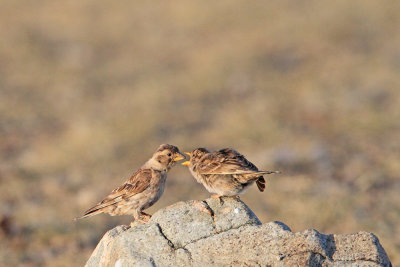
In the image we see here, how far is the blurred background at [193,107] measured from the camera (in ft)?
48.4

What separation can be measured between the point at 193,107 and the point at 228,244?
15.6m

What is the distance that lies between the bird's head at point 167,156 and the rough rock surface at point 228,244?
1.79 metres

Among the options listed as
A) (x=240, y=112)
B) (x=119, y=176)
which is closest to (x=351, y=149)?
(x=240, y=112)

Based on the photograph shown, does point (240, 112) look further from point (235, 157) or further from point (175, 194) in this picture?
point (235, 157)

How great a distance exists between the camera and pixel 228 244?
7.14m

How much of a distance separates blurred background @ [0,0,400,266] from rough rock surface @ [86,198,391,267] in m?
4.76

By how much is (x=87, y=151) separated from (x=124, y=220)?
4.71 m

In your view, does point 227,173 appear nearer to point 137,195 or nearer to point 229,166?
point 229,166

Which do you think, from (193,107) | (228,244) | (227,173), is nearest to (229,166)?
(227,173)

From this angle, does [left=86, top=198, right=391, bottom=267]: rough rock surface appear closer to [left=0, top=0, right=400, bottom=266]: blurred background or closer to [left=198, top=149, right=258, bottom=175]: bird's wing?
[left=198, top=149, right=258, bottom=175]: bird's wing

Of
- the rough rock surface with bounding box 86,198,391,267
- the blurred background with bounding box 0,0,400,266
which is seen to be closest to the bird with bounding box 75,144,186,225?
the rough rock surface with bounding box 86,198,391,267

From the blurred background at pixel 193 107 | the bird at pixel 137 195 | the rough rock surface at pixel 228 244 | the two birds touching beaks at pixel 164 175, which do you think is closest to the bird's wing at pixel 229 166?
the two birds touching beaks at pixel 164 175

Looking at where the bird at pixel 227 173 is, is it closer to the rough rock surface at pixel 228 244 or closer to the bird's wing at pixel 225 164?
the bird's wing at pixel 225 164

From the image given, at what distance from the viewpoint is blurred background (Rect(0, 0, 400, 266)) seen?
1476 centimetres
